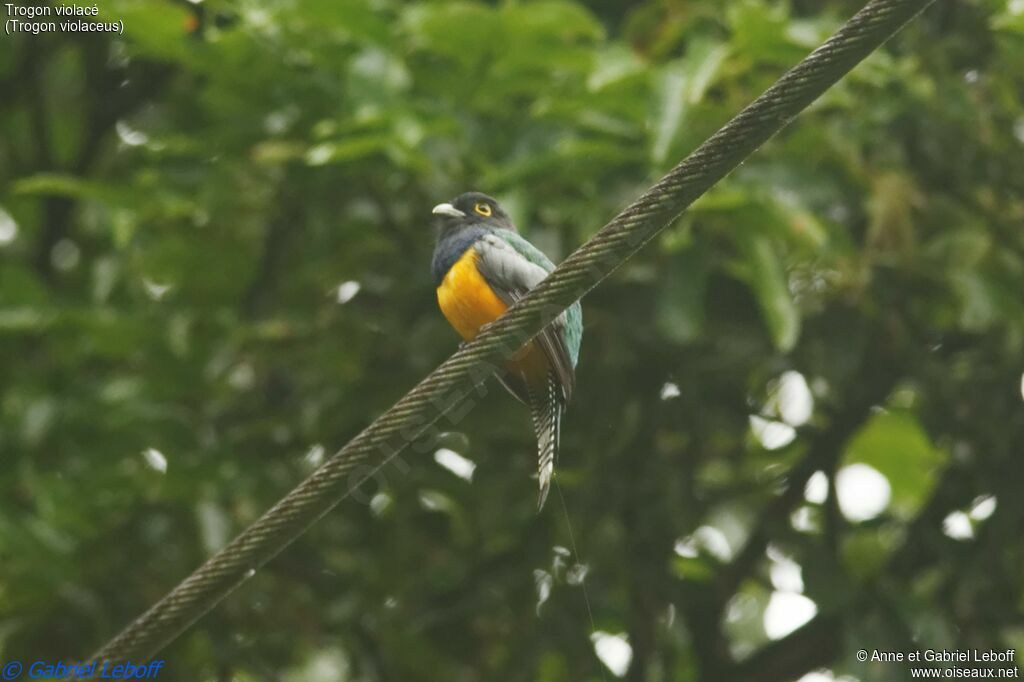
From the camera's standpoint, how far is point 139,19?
470cm

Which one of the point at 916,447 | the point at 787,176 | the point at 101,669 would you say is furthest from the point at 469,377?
the point at 916,447

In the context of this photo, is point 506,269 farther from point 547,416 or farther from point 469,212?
point 547,416

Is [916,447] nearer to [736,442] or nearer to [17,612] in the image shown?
[736,442]

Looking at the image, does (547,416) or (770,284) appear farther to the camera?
(547,416)

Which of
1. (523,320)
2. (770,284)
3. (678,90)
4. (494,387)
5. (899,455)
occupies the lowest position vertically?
(899,455)

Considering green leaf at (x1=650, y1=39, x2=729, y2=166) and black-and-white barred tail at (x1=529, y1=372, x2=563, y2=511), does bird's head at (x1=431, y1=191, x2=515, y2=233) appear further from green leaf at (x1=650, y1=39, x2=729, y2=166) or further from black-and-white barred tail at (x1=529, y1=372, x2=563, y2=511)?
green leaf at (x1=650, y1=39, x2=729, y2=166)

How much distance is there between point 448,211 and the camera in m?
4.67

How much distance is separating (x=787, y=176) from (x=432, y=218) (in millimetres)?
1252

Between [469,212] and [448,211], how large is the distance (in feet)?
0.31

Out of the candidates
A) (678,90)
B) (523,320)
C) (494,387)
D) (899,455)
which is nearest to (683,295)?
(678,90)

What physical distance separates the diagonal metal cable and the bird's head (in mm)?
1470

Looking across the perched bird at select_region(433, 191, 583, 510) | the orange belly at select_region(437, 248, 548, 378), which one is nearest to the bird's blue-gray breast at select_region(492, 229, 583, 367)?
the perched bird at select_region(433, 191, 583, 510)

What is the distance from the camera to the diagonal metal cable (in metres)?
2.78

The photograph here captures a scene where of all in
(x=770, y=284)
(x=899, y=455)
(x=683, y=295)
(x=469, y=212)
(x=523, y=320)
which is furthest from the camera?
(x=899, y=455)
